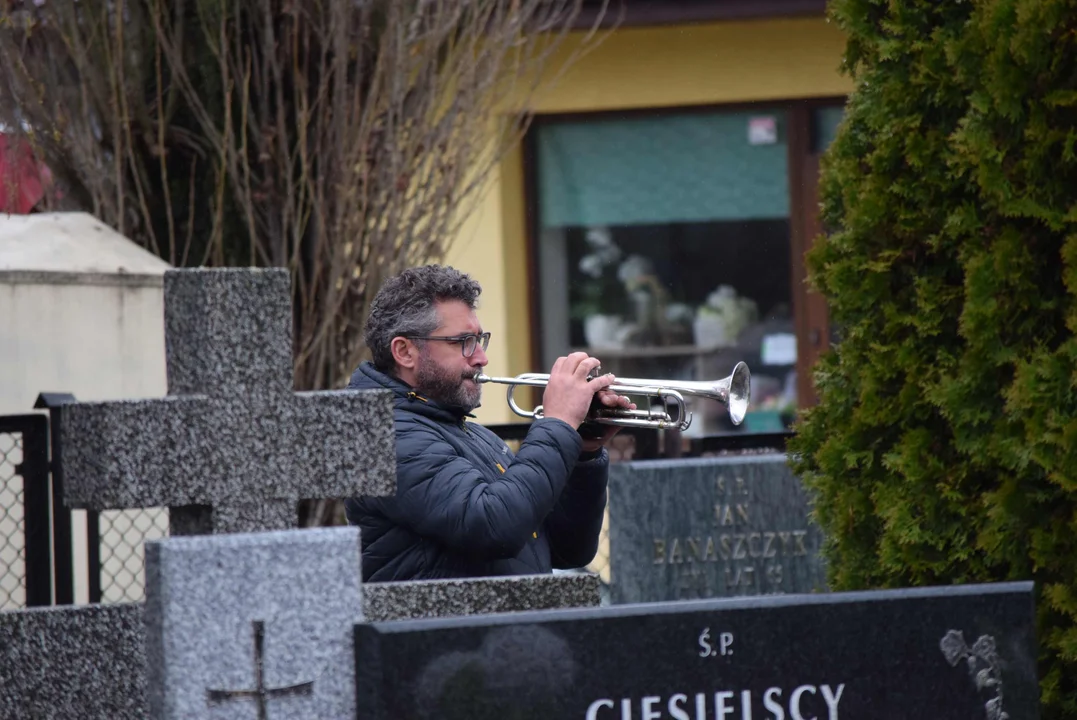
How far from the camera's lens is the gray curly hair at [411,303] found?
12.3ft

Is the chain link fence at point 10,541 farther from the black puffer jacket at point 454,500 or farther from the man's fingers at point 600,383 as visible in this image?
the man's fingers at point 600,383

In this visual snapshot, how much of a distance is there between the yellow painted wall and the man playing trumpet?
552 centimetres

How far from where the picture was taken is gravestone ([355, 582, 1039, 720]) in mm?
2621

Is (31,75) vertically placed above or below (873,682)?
above

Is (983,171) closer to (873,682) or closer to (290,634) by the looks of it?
(873,682)

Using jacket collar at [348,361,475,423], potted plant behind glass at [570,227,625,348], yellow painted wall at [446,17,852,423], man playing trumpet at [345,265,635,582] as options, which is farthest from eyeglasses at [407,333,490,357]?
potted plant behind glass at [570,227,625,348]

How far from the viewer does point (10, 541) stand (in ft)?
17.4

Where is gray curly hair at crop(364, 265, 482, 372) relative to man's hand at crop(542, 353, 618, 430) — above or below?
above

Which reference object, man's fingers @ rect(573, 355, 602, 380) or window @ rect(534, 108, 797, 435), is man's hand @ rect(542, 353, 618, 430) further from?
window @ rect(534, 108, 797, 435)

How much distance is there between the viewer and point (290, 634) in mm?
2697

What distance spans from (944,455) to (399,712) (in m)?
1.54

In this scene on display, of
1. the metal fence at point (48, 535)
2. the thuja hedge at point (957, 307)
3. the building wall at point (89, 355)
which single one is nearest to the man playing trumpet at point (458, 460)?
the thuja hedge at point (957, 307)

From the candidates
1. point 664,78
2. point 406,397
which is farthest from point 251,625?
point 664,78

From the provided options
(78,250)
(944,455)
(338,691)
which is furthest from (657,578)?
(338,691)
